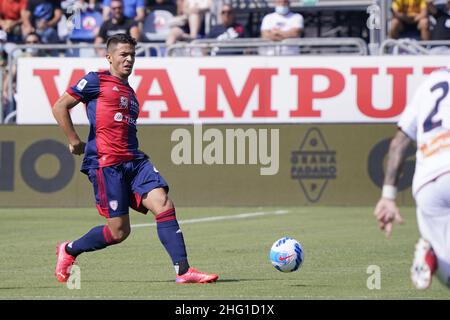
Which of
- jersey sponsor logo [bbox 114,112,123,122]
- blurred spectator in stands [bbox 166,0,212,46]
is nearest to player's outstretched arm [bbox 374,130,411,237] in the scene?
jersey sponsor logo [bbox 114,112,123,122]

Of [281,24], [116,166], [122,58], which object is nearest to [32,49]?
[281,24]

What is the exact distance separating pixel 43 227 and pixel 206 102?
5.32m

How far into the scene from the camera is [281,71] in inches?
864

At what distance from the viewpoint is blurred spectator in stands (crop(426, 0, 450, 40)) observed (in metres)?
23.2

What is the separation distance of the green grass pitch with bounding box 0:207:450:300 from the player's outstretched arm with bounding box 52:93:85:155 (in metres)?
1.27

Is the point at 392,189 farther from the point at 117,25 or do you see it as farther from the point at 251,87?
the point at 117,25

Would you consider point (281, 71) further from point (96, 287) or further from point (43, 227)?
point (96, 287)

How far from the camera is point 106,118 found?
11328 mm

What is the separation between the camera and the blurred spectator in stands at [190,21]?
955 inches

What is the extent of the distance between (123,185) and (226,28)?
13.3 m

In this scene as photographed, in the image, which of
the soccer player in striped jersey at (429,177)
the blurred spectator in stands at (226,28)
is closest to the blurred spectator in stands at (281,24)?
the blurred spectator in stands at (226,28)

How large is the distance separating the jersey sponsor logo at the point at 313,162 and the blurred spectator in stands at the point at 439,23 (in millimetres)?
3599

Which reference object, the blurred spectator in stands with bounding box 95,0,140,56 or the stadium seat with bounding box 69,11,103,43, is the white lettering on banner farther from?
the stadium seat with bounding box 69,11,103,43

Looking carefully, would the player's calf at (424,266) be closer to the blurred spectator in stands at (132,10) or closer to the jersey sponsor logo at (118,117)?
the jersey sponsor logo at (118,117)
